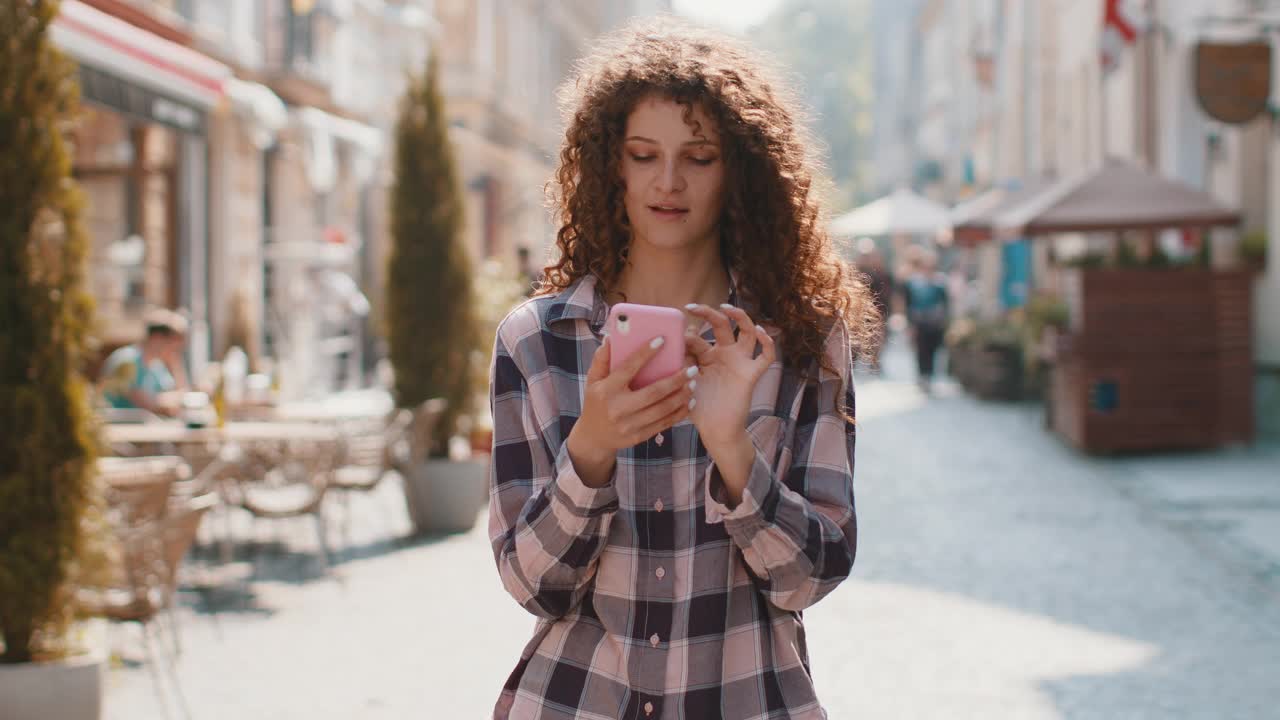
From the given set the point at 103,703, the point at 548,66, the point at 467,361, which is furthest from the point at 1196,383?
the point at 548,66

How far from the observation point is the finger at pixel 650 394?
Result: 1.94m

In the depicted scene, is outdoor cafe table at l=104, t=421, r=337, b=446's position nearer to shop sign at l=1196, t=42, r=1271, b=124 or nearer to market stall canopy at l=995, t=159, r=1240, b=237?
shop sign at l=1196, t=42, r=1271, b=124

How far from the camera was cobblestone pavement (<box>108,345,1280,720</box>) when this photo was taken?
20.1 ft

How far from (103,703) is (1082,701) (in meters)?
3.38

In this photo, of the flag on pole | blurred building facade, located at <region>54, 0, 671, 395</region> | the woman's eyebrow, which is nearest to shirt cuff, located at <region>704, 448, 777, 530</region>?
the woman's eyebrow

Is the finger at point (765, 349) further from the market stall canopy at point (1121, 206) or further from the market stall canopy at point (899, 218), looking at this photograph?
the market stall canopy at point (899, 218)

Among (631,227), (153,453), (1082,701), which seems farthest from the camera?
(153,453)

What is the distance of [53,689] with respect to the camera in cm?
505

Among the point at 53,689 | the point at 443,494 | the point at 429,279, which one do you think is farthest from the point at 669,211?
the point at 429,279

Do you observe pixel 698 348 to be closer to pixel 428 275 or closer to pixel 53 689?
pixel 53 689

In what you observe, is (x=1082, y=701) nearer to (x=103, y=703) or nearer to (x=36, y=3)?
(x=103, y=703)

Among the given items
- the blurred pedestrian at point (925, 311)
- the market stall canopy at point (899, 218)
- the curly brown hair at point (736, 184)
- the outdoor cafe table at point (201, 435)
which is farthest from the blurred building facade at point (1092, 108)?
the curly brown hair at point (736, 184)

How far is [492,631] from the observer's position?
7.29 m

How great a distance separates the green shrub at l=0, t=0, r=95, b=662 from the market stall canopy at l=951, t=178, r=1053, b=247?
1503 centimetres
